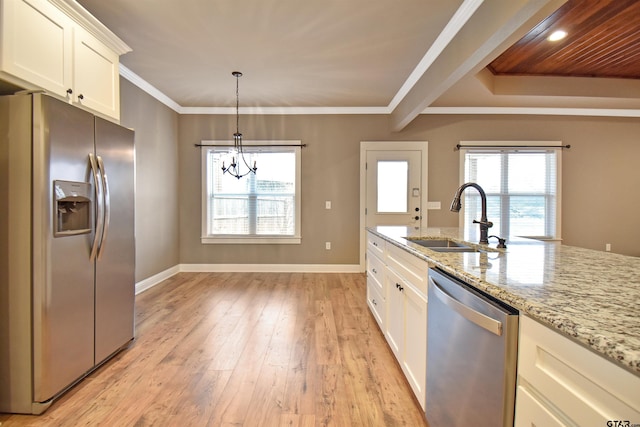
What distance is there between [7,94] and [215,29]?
1583 millimetres

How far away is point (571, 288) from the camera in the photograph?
0.96m

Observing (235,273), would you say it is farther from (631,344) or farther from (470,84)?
(631,344)

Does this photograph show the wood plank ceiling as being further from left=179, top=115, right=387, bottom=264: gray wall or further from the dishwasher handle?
the dishwasher handle

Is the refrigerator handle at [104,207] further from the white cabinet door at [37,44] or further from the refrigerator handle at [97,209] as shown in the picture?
the white cabinet door at [37,44]

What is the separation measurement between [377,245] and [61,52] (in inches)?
105

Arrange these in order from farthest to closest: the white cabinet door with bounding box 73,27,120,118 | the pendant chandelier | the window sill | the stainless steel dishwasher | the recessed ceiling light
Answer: the window sill
the pendant chandelier
the recessed ceiling light
the white cabinet door with bounding box 73,27,120,118
the stainless steel dishwasher

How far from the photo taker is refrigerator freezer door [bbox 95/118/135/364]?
2.02 m

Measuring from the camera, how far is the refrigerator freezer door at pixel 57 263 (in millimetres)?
1636

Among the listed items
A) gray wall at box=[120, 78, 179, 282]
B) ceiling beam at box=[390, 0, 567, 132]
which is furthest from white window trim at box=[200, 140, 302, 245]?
ceiling beam at box=[390, 0, 567, 132]

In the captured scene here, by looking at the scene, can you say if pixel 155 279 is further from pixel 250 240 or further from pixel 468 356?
pixel 468 356

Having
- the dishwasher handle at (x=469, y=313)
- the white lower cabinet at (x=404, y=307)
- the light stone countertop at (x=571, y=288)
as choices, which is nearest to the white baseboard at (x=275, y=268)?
the white lower cabinet at (x=404, y=307)

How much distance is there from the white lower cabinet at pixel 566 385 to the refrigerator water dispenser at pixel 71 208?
2.22 metres

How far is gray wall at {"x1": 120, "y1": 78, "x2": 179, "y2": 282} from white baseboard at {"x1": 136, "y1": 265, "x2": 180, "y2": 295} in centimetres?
5

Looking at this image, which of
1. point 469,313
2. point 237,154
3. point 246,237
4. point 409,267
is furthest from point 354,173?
point 469,313
